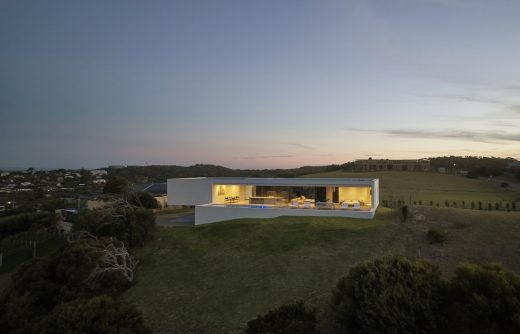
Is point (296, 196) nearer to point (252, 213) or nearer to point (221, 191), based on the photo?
point (252, 213)

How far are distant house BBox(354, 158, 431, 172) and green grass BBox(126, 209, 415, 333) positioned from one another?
4349 centimetres

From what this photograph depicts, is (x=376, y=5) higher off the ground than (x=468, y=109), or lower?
higher

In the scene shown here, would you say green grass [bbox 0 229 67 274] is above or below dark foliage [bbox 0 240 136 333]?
below

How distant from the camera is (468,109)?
24.6m

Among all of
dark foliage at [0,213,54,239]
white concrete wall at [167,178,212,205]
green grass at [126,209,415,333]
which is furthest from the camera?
dark foliage at [0,213,54,239]

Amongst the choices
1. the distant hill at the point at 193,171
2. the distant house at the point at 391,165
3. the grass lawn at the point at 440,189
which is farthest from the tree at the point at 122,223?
the distant house at the point at 391,165

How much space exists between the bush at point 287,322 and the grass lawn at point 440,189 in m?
25.2

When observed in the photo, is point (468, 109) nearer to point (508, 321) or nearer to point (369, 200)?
point (369, 200)

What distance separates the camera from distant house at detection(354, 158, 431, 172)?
59.0m

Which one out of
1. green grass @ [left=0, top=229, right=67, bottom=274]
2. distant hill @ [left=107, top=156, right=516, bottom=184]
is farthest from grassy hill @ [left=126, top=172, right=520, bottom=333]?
distant hill @ [left=107, top=156, right=516, bottom=184]

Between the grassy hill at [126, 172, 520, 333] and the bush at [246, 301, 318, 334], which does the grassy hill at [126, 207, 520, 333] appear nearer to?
the grassy hill at [126, 172, 520, 333]

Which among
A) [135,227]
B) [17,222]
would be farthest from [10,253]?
[135,227]

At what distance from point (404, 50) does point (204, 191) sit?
14.8 metres

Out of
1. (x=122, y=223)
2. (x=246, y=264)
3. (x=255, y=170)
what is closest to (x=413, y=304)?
(x=246, y=264)
